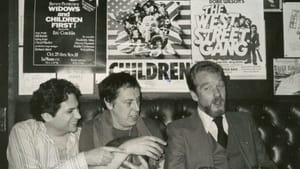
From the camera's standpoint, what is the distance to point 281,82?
331cm

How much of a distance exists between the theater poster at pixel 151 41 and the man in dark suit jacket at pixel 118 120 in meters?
0.55

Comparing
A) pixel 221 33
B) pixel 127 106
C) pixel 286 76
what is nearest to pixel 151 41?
pixel 221 33

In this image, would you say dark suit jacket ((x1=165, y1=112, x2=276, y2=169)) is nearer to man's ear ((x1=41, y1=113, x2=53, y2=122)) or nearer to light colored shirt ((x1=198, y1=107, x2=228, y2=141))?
light colored shirt ((x1=198, y1=107, x2=228, y2=141))

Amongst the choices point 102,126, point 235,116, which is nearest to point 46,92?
point 102,126

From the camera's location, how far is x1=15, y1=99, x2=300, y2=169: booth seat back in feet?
10.0

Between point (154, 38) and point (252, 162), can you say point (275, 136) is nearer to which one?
point (252, 162)

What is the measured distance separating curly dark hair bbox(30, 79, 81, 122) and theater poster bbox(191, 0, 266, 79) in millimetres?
1216

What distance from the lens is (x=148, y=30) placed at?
3.32 metres

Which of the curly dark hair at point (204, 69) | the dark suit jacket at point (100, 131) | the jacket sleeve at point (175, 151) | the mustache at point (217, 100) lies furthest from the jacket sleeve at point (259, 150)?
the dark suit jacket at point (100, 131)

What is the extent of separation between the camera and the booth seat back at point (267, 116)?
120 inches

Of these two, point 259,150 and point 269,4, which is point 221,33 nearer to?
point 269,4

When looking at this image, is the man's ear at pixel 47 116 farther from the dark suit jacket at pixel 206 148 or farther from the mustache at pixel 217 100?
the mustache at pixel 217 100

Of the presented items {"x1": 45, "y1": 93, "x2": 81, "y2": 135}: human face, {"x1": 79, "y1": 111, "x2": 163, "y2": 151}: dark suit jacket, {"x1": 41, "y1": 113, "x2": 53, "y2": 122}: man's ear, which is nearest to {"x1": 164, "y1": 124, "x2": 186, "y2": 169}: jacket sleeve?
{"x1": 79, "y1": 111, "x2": 163, "y2": 151}: dark suit jacket

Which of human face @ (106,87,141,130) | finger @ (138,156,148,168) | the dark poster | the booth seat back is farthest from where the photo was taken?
the dark poster
